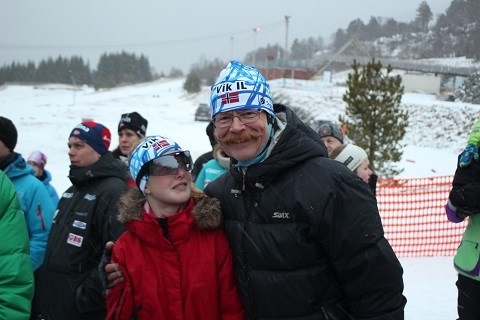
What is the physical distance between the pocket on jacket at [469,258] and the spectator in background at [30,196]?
3423 mm

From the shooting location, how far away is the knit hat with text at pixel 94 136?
3725mm

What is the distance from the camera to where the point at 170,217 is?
7.39ft

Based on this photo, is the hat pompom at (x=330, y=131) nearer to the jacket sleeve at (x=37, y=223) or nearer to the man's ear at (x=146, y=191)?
the man's ear at (x=146, y=191)

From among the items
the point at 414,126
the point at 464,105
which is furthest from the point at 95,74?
the point at 464,105

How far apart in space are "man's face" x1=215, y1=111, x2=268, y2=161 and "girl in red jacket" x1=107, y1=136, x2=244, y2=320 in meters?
0.36

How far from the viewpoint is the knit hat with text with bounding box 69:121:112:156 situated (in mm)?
3725

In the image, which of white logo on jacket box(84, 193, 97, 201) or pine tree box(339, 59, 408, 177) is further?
pine tree box(339, 59, 408, 177)

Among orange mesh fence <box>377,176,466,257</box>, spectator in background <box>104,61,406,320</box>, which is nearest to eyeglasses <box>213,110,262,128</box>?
spectator in background <box>104,61,406,320</box>

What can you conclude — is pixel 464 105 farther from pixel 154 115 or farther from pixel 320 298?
pixel 154 115

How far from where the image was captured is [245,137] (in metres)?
2.09

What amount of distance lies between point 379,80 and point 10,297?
13.3 meters

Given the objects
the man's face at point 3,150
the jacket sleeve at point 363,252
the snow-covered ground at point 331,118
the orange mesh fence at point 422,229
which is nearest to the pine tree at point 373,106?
the orange mesh fence at point 422,229

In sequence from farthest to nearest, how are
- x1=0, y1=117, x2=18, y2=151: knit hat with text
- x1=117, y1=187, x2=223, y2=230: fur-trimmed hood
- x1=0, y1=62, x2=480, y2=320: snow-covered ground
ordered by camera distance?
x1=0, y1=62, x2=480, y2=320: snow-covered ground
x1=0, y1=117, x2=18, y2=151: knit hat with text
x1=117, y1=187, x2=223, y2=230: fur-trimmed hood

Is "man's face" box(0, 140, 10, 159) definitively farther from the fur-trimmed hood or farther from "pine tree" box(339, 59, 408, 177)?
"pine tree" box(339, 59, 408, 177)
